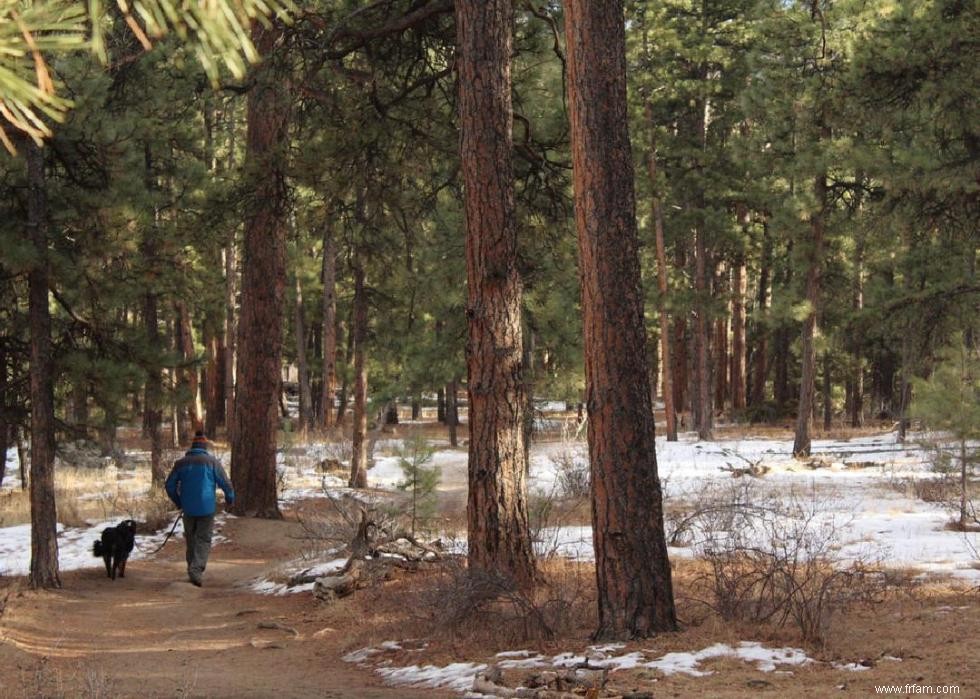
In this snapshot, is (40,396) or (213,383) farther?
(213,383)

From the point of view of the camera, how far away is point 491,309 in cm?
909

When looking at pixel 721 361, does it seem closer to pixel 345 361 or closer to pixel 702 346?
pixel 702 346

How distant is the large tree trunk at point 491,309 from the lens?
9.08m

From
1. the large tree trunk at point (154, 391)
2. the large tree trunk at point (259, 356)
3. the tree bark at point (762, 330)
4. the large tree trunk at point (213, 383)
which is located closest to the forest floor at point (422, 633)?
the large tree trunk at point (259, 356)

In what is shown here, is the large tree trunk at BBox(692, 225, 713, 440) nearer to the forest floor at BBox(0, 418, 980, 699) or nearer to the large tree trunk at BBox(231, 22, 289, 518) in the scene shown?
the forest floor at BBox(0, 418, 980, 699)

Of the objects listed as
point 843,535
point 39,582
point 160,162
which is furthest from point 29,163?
point 843,535

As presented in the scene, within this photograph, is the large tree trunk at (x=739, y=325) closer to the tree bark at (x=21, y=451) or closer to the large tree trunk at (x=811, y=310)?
the large tree trunk at (x=811, y=310)

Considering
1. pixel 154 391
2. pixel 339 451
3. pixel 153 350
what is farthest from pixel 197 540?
pixel 339 451

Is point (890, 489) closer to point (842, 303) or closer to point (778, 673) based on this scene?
point (778, 673)

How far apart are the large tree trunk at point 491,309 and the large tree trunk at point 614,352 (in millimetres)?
1738

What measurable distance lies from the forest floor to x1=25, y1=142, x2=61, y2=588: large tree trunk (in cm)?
Result: 45

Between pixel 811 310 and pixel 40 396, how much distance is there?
18.7 m

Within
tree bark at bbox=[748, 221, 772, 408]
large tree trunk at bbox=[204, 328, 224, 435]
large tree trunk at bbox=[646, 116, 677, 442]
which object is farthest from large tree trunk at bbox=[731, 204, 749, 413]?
large tree trunk at bbox=[204, 328, 224, 435]

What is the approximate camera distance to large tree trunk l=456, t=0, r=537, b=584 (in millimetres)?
9078
